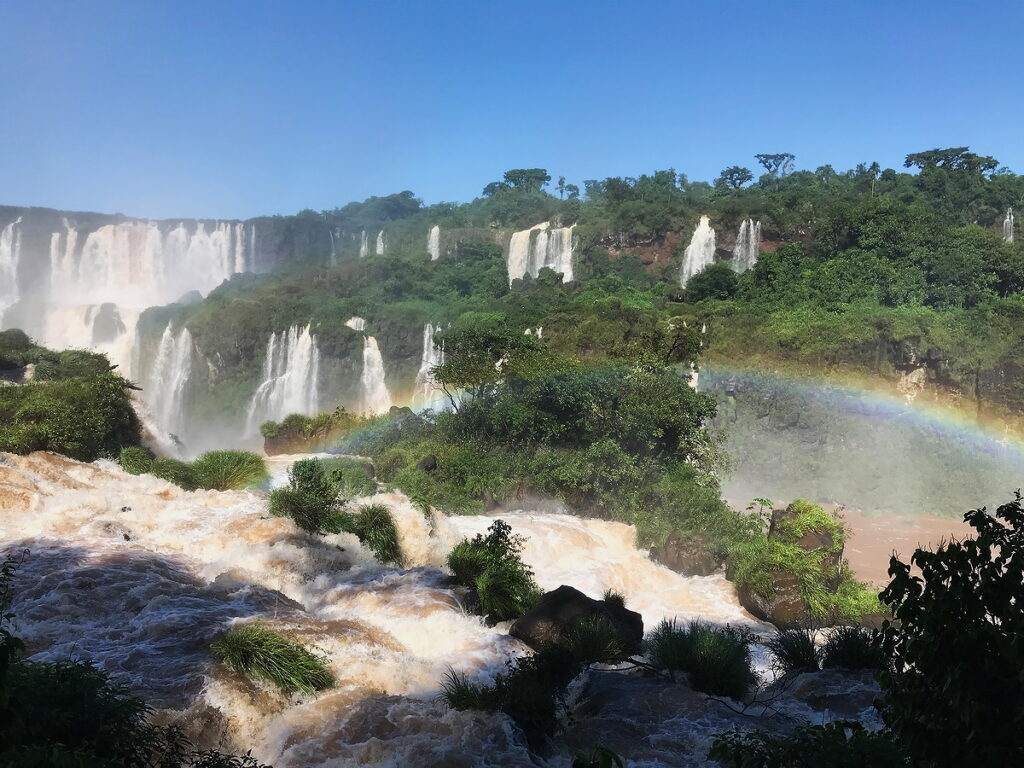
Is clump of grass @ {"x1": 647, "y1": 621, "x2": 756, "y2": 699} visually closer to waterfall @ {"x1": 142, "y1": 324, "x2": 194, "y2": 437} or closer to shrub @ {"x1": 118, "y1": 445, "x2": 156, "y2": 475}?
shrub @ {"x1": 118, "y1": 445, "x2": 156, "y2": 475}

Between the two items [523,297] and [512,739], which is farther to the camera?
[523,297]

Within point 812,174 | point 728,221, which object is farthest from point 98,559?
point 812,174

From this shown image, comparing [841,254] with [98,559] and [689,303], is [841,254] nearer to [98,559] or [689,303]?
[689,303]

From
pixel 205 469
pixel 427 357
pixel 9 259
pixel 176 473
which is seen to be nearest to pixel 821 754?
pixel 176 473

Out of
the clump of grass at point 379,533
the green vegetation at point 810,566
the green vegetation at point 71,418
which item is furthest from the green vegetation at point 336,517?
the green vegetation at point 810,566

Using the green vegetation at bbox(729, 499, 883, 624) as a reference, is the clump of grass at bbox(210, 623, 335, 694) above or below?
above

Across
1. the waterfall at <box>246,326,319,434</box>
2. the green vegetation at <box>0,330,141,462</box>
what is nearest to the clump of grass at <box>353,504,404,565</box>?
the green vegetation at <box>0,330,141,462</box>
